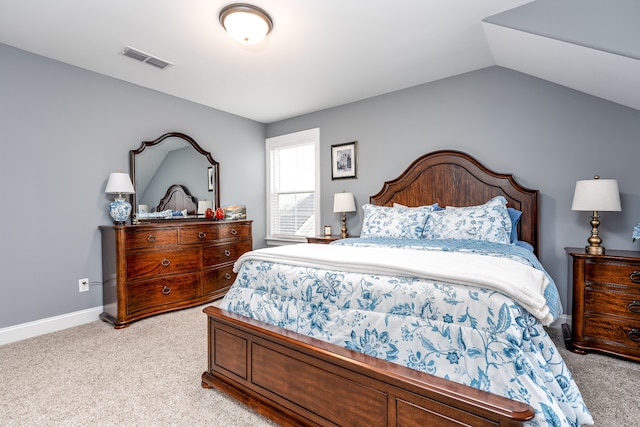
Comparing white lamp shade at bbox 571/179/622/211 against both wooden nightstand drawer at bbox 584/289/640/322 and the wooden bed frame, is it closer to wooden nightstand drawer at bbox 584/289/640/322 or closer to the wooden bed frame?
wooden nightstand drawer at bbox 584/289/640/322

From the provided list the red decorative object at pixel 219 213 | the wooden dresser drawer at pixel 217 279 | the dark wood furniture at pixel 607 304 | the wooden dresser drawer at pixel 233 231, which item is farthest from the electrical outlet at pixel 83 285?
the dark wood furniture at pixel 607 304

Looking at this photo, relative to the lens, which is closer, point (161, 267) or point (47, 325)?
point (47, 325)

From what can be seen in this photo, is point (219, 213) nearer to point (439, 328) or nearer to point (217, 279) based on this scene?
point (217, 279)

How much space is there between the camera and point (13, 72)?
2.63 meters

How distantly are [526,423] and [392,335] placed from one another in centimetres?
51

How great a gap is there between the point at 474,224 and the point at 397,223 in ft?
2.16

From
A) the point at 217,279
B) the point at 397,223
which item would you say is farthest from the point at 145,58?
the point at 397,223

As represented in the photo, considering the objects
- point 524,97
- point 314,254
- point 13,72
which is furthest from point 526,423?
point 13,72

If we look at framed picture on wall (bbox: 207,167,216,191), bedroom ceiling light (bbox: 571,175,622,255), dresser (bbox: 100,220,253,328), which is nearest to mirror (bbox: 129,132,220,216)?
framed picture on wall (bbox: 207,167,216,191)

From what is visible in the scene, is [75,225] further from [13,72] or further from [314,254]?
[314,254]

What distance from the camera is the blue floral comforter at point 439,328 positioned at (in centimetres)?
110

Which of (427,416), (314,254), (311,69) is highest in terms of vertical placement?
(311,69)

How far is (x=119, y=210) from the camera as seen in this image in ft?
10.1

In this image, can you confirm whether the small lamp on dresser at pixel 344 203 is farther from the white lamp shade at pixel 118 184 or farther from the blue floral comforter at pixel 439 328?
the white lamp shade at pixel 118 184
